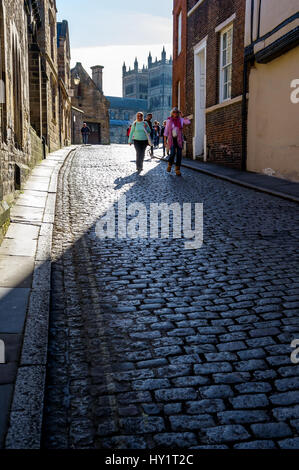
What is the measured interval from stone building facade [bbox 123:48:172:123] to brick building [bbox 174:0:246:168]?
8784 cm

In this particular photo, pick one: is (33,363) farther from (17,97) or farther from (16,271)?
(17,97)

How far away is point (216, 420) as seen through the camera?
2385 mm

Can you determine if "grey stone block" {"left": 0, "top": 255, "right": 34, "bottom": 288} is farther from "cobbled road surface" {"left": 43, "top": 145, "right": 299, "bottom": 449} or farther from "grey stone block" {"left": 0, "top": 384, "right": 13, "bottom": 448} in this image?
"grey stone block" {"left": 0, "top": 384, "right": 13, "bottom": 448}

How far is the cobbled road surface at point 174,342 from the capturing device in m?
2.35

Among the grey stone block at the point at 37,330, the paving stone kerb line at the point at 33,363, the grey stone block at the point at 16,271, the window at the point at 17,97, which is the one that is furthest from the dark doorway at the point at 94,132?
the grey stone block at the point at 37,330

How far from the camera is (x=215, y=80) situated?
16016 millimetres

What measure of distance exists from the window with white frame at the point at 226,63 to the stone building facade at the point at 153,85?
9098cm

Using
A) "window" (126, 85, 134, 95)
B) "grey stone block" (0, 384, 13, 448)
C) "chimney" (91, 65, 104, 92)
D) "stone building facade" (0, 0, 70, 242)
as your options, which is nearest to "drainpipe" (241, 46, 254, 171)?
"stone building facade" (0, 0, 70, 242)

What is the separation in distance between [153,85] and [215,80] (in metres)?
101

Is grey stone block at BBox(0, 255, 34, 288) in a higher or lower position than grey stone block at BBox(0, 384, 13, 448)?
higher

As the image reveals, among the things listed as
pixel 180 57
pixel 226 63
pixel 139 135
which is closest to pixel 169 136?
pixel 139 135

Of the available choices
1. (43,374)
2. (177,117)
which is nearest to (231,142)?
(177,117)

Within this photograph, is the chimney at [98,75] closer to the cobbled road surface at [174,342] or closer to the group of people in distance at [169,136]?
the group of people in distance at [169,136]

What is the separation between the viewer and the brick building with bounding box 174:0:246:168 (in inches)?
559
